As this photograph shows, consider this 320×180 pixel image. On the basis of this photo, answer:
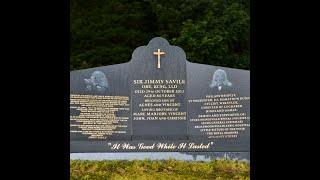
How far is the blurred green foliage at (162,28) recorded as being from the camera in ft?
29.0

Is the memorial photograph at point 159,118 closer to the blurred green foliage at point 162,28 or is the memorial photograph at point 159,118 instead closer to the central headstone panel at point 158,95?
the central headstone panel at point 158,95

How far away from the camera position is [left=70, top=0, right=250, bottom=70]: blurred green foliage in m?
8.84

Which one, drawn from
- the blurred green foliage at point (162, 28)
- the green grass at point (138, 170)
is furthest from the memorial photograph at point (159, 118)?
the blurred green foliage at point (162, 28)

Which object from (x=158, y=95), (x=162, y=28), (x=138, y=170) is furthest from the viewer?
(x=162, y=28)

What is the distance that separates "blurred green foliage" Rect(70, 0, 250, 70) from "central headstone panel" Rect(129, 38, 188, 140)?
338 mm

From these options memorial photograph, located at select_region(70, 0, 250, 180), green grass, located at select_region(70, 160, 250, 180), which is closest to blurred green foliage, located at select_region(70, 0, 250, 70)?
memorial photograph, located at select_region(70, 0, 250, 180)

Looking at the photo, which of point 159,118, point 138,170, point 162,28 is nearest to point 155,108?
point 159,118

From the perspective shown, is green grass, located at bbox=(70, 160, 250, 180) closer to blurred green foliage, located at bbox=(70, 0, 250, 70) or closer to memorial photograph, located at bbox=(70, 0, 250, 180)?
memorial photograph, located at bbox=(70, 0, 250, 180)

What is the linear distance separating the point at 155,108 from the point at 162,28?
3.83 feet

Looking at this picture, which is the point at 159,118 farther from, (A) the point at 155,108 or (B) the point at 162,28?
(B) the point at 162,28

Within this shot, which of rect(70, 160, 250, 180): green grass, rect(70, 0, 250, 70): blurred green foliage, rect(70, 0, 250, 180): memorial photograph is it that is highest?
rect(70, 0, 250, 70): blurred green foliage

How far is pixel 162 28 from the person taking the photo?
8914mm

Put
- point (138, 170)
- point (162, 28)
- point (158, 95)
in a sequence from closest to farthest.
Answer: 1. point (138, 170)
2. point (158, 95)
3. point (162, 28)

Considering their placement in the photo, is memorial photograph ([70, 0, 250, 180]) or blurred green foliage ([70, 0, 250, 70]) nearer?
memorial photograph ([70, 0, 250, 180])
